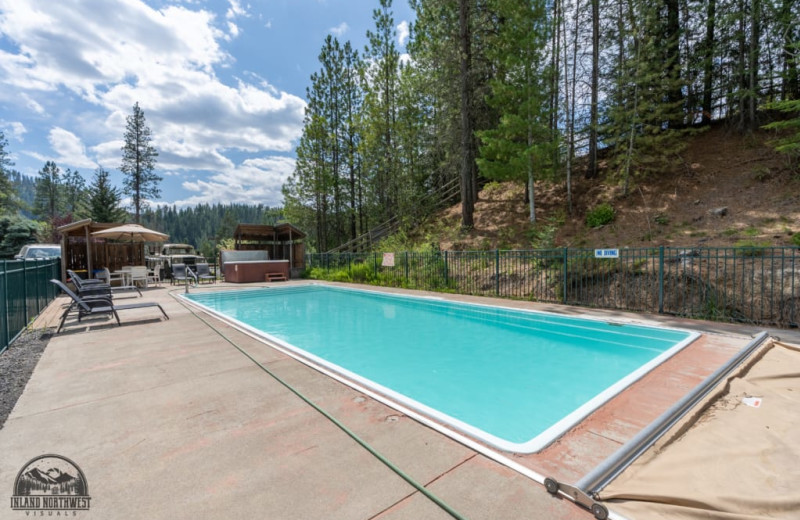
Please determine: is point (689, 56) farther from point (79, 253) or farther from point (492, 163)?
point (79, 253)

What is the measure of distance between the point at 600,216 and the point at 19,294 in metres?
16.1

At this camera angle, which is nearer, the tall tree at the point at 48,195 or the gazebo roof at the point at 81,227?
the gazebo roof at the point at 81,227

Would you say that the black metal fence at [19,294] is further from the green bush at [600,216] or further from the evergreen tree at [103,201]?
the evergreen tree at [103,201]

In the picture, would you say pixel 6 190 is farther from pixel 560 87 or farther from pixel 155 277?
pixel 560 87

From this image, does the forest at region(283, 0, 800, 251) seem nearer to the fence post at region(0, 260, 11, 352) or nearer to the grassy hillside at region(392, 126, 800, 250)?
the grassy hillside at region(392, 126, 800, 250)

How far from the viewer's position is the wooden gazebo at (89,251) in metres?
13.1

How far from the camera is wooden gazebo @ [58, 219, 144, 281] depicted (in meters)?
13.1

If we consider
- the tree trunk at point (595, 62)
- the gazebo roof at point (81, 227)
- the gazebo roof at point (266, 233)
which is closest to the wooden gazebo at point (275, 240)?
the gazebo roof at point (266, 233)

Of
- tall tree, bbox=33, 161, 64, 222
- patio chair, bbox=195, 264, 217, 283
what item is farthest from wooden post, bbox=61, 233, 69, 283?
tall tree, bbox=33, 161, 64, 222

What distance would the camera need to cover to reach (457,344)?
19.8 ft

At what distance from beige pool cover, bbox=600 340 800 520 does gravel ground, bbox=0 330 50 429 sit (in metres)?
4.64

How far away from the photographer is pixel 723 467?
6.34 ft

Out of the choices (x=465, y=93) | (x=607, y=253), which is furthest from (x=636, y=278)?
(x=465, y=93)

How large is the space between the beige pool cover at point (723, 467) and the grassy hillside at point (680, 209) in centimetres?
848
